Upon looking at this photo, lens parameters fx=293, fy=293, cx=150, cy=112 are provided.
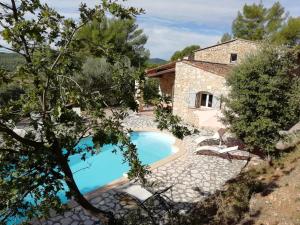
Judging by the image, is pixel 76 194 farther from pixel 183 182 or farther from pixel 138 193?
pixel 183 182

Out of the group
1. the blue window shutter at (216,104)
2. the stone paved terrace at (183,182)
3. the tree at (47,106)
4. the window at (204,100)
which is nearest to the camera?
the tree at (47,106)

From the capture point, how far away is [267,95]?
1196cm

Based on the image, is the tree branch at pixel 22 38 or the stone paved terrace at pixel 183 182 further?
the stone paved terrace at pixel 183 182

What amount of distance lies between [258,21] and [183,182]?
37896 millimetres

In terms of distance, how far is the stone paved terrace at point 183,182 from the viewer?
850 cm

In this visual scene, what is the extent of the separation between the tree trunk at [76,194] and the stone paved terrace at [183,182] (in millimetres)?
1782

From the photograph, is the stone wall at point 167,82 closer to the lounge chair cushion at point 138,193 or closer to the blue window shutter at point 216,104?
the blue window shutter at point 216,104

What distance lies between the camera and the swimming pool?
13.7 m

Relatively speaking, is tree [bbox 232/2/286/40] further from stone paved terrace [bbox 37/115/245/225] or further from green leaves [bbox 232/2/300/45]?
stone paved terrace [bbox 37/115/245/225]

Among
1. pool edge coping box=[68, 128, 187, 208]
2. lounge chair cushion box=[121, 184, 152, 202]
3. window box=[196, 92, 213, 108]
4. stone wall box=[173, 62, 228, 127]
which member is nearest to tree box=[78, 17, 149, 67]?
stone wall box=[173, 62, 228, 127]

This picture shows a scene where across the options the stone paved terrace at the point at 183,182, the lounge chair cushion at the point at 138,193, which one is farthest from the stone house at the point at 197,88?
the lounge chair cushion at the point at 138,193

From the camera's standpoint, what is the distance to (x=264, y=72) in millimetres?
12070

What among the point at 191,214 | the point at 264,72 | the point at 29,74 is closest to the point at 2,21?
the point at 29,74

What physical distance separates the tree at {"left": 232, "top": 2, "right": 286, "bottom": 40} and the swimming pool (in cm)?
2908
